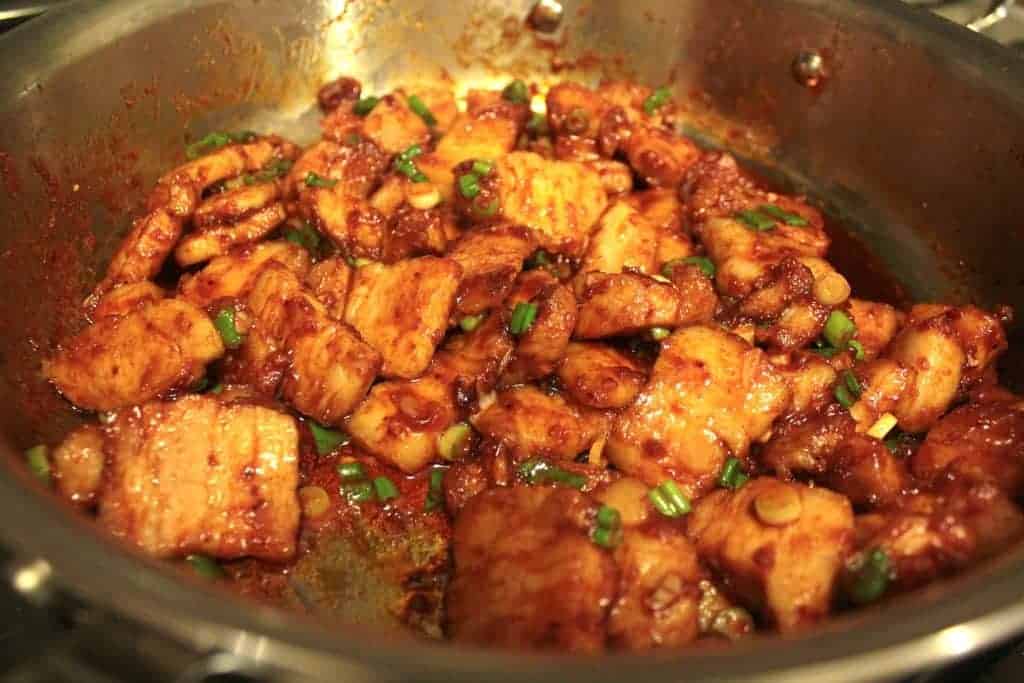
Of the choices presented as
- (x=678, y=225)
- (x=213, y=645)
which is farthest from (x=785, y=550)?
(x=678, y=225)

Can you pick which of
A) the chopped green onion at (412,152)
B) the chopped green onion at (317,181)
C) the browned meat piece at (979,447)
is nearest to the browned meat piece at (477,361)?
the chopped green onion at (317,181)

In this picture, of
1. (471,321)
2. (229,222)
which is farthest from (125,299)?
(471,321)

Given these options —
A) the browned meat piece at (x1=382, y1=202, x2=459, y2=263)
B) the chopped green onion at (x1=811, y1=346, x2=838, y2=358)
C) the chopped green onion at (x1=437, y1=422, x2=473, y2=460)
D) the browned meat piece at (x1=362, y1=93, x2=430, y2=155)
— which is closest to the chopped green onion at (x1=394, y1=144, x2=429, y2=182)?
the browned meat piece at (x1=362, y1=93, x2=430, y2=155)

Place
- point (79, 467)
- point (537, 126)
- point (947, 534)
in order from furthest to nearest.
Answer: point (537, 126) → point (79, 467) → point (947, 534)

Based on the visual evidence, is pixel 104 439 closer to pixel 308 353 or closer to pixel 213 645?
pixel 308 353

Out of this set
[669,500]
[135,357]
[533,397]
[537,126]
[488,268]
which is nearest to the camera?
[669,500]

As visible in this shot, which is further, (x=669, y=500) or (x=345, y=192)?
(x=345, y=192)

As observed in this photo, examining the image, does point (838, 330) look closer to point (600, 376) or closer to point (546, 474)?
Answer: point (600, 376)
